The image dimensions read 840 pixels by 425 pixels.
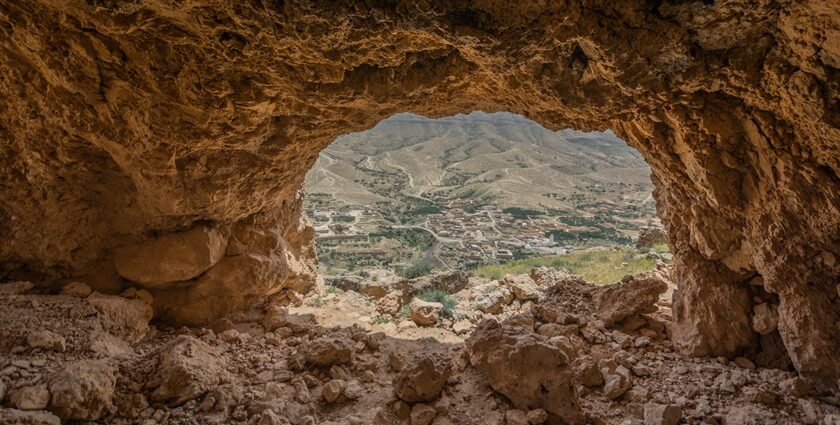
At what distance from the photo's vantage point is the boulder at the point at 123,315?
413 cm

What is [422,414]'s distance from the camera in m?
3.55

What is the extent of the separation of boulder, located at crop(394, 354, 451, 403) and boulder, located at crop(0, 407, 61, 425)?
2.58 metres

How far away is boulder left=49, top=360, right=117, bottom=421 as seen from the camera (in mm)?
2844

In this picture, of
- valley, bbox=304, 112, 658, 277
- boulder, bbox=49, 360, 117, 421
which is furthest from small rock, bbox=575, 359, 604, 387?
valley, bbox=304, 112, 658, 277

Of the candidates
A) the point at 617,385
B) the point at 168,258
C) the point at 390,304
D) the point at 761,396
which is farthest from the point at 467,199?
the point at 761,396

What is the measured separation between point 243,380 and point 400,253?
13.2 m

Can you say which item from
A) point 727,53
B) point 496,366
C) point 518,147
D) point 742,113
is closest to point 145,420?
point 496,366

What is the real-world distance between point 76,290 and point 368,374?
3.46 metres

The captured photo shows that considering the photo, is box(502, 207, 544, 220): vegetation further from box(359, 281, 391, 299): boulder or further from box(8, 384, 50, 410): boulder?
box(8, 384, 50, 410): boulder

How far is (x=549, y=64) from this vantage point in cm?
314

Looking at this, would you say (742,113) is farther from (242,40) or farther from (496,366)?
(242,40)

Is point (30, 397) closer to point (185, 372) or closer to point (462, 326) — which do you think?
point (185, 372)

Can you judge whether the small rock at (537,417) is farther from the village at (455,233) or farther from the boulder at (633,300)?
the village at (455,233)

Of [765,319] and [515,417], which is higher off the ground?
[765,319]
